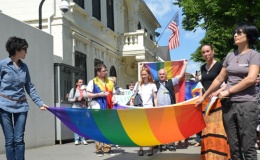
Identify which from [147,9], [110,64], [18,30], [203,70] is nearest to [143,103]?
[203,70]

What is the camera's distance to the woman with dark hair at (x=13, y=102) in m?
5.39

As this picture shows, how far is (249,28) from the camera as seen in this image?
462 cm

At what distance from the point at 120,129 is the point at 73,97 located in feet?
19.2

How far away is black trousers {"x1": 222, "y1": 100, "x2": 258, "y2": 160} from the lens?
448 centimetres

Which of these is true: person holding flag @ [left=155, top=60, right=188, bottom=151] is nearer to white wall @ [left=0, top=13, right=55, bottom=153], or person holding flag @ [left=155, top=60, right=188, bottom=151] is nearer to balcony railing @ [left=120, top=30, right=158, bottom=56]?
white wall @ [left=0, top=13, right=55, bottom=153]

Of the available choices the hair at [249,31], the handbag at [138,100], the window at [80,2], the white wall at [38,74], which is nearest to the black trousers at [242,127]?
the hair at [249,31]

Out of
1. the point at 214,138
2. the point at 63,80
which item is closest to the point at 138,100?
the point at 214,138

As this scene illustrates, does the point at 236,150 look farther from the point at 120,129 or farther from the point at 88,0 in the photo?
the point at 88,0

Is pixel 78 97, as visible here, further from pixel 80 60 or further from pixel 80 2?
pixel 80 2

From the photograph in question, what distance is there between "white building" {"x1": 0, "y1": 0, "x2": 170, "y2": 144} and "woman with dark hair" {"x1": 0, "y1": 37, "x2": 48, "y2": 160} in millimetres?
6410

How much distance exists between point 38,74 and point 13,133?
5.54 metres

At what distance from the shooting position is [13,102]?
543 cm

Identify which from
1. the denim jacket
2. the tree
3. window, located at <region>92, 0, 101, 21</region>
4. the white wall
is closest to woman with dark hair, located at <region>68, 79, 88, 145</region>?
the white wall

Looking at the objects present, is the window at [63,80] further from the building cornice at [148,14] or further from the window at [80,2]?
the building cornice at [148,14]
